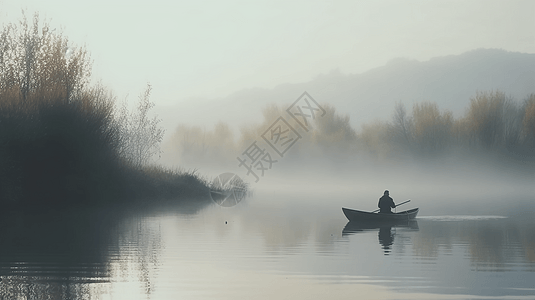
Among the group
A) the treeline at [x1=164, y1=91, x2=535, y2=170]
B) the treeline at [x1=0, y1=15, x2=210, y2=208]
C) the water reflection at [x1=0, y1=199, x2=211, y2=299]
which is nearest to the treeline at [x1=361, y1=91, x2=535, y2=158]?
the treeline at [x1=164, y1=91, x2=535, y2=170]

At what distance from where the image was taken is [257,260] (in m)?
14.0

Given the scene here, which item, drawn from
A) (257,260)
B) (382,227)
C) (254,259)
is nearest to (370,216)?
(382,227)

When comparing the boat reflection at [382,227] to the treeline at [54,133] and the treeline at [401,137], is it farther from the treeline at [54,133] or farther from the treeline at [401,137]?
the treeline at [401,137]

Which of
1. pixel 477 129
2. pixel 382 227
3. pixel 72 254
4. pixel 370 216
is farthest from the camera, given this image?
pixel 477 129

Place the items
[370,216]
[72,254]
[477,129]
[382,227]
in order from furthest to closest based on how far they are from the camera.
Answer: [477,129] < [382,227] < [370,216] < [72,254]

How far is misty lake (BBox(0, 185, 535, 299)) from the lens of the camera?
9.81 meters

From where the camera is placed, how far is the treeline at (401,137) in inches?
2739

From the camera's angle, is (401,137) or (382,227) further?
(401,137)

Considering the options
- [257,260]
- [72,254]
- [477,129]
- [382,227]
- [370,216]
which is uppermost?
[477,129]

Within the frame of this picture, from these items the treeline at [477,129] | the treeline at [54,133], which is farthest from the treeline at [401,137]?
the treeline at [54,133]

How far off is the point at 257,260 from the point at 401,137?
216ft

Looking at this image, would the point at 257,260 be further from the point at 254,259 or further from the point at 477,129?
the point at 477,129

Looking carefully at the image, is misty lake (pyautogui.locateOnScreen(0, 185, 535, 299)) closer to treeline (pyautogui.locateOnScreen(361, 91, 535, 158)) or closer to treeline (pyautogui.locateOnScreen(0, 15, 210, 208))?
treeline (pyautogui.locateOnScreen(0, 15, 210, 208))

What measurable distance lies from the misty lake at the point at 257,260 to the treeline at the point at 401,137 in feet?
158
